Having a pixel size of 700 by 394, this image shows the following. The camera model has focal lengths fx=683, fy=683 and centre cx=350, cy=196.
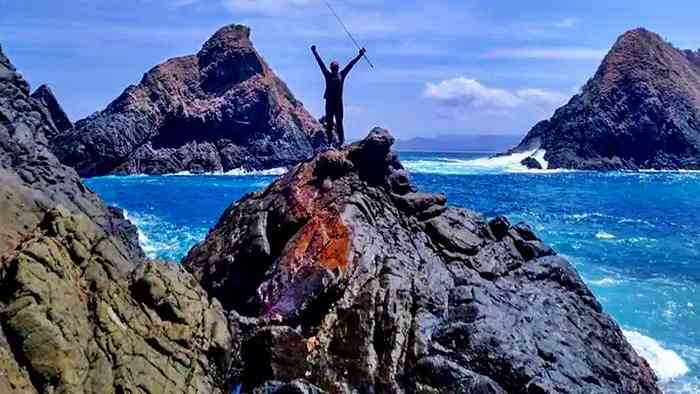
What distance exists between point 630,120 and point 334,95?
10216 centimetres

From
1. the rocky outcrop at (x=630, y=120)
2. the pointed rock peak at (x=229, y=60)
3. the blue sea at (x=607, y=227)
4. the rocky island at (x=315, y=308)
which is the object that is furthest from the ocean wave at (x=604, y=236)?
the pointed rock peak at (x=229, y=60)

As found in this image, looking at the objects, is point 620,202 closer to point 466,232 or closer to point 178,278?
point 466,232

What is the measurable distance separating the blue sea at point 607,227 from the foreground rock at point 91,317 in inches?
403

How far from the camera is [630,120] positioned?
4299 inches

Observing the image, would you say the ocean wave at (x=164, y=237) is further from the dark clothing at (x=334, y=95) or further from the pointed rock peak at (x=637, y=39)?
the pointed rock peak at (x=637, y=39)

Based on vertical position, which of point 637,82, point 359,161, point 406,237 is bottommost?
point 406,237

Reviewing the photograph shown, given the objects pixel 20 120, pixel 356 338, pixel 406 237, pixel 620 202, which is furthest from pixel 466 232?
pixel 620 202

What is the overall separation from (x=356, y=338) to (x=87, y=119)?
94.4 m

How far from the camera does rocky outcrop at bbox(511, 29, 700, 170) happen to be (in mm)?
106400

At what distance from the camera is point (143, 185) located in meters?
71.9

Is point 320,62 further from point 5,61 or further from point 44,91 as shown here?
point 44,91

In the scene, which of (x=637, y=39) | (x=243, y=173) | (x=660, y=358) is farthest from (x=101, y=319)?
(x=637, y=39)

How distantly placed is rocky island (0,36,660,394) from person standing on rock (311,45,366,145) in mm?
3701

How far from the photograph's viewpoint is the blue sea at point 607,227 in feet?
63.2
